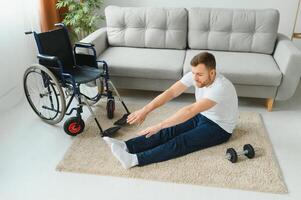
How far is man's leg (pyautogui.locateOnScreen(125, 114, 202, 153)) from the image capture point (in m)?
2.04

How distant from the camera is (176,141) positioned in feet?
6.59

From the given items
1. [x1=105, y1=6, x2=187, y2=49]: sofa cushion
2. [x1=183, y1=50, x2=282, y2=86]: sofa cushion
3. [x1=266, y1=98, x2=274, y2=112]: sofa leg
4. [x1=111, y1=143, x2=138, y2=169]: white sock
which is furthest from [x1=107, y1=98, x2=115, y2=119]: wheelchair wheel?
[x1=266, y1=98, x2=274, y2=112]: sofa leg

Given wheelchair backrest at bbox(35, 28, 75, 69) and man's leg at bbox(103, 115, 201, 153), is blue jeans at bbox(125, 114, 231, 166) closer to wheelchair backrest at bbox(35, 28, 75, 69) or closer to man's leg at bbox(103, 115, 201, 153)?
man's leg at bbox(103, 115, 201, 153)

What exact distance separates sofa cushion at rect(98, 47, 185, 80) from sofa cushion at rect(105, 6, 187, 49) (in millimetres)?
162

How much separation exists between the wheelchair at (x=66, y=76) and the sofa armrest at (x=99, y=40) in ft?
0.71

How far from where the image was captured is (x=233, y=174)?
6.19ft

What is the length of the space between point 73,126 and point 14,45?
1.22 m

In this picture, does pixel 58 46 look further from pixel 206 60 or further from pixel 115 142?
pixel 206 60

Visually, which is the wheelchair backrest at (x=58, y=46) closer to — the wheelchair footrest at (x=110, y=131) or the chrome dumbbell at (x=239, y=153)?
the wheelchair footrest at (x=110, y=131)

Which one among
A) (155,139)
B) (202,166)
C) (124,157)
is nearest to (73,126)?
(124,157)

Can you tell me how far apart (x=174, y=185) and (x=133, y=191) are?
0.86ft

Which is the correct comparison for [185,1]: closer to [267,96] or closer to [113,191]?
[267,96]

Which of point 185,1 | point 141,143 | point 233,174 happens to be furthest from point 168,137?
point 185,1

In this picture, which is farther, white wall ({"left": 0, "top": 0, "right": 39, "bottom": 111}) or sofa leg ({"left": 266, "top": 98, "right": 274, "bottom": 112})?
white wall ({"left": 0, "top": 0, "right": 39, "bottom": 111})
